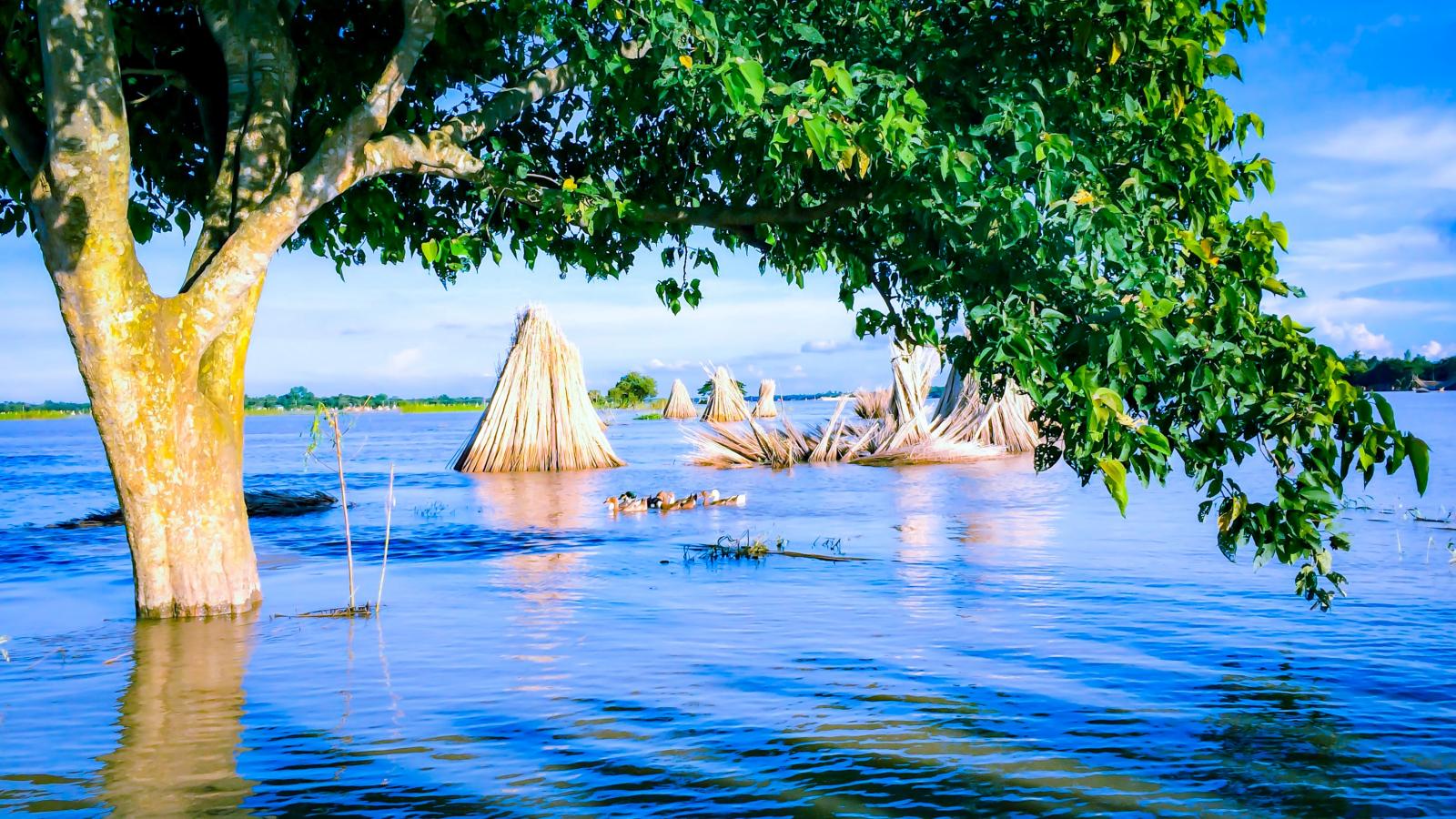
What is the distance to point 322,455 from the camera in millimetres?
31234

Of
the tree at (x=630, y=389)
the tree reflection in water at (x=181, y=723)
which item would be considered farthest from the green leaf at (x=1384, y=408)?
the tree at (x=630, y=389)

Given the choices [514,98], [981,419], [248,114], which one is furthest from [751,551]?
[981,419]

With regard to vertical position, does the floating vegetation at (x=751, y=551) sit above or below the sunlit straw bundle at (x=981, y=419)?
below

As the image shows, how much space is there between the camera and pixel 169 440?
6492mm

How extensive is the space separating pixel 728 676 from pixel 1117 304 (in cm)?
255

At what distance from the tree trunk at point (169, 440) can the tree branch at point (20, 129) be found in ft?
3.21

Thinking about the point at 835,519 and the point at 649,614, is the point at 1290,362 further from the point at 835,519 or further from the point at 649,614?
the point at 835,519

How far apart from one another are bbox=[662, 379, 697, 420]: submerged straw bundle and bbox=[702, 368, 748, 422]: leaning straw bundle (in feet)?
32.8

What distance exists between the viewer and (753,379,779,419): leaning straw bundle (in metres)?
46.7

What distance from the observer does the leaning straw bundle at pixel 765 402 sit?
46719 millimetres

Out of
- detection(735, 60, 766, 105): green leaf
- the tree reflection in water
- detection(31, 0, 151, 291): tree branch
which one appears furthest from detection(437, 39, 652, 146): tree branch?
the tree reflection in water

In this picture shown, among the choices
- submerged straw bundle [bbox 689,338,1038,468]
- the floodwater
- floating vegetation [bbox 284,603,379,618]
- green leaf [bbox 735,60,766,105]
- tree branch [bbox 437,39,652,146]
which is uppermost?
tree branch [bbox 437,39,652,146]

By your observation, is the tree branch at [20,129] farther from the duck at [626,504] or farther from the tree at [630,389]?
the tree at [630,389]

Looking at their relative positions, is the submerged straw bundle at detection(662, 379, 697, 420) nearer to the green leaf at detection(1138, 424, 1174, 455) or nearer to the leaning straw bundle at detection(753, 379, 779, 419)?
the leaning straw bundle at detection(753, 379, 779, 419)
